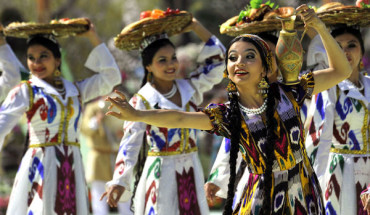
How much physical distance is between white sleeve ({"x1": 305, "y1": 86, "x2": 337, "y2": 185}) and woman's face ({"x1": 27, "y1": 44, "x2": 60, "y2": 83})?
2116 millimetres

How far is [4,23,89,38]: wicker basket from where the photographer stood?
223 inches

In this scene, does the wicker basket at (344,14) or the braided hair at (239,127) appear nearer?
the braided hair at (239,127)

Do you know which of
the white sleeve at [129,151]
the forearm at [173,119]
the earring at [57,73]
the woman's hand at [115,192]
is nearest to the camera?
the forearm at [173,119]

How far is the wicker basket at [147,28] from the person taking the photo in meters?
5.44

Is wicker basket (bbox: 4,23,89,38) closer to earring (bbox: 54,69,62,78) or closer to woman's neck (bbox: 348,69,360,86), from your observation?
earring (bbox: 54,69,62,78)

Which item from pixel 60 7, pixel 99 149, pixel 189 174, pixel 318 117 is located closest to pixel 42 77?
pixel 189 174

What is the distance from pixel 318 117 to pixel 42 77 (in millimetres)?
2191

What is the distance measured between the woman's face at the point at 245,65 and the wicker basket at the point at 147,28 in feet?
4.90

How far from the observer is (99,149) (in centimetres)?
923

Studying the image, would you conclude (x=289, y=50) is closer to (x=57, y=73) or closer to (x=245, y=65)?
(x=245, y=65)

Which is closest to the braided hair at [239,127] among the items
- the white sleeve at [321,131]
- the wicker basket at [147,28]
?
the white sleeve at [321,131]

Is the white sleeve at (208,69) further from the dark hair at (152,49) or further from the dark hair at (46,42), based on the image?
the dark hair at (46,42)

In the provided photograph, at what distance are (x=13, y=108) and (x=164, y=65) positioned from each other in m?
1.20

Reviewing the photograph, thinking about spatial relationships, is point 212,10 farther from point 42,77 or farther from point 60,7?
point 42,77
